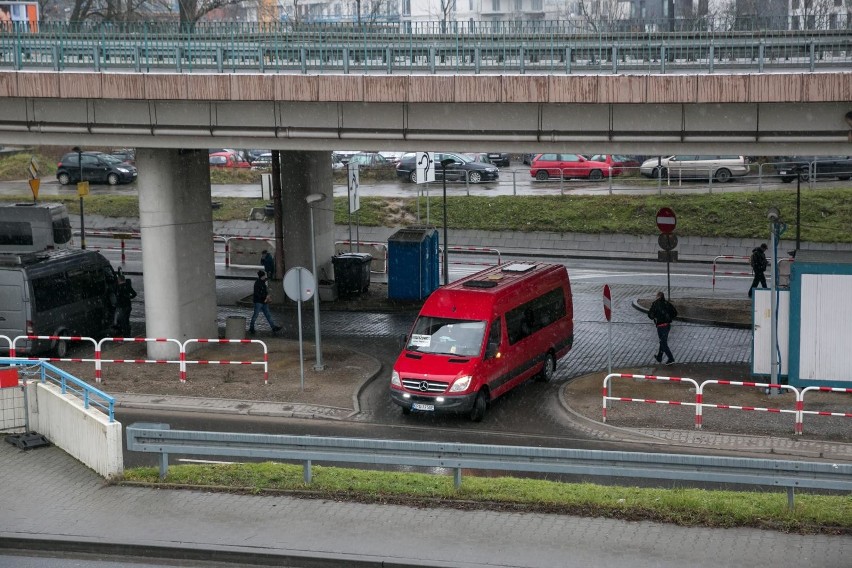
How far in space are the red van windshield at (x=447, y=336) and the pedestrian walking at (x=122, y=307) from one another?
821 centimetres

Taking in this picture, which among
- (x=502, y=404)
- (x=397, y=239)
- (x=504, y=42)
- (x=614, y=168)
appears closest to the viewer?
(x=502, y=404)

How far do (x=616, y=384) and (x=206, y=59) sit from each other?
9.71 m

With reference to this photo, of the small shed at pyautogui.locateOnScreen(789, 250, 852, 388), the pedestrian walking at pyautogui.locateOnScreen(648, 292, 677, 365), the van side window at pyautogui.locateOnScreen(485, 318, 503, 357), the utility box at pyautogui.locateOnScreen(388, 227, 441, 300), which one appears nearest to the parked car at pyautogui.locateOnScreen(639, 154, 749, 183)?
the utility box at pyautogui.locateOnScreen(388, 227, 441, 300)

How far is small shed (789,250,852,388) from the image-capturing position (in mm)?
18344

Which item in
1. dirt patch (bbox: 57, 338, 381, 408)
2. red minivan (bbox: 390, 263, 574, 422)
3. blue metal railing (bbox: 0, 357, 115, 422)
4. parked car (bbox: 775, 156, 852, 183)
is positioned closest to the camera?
blue metal railing (bbox: 0, 357, 115, 422)

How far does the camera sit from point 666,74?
61.9 ft

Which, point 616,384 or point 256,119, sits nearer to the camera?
point 616,384

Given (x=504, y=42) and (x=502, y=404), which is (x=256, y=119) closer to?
(x=504, y=42)

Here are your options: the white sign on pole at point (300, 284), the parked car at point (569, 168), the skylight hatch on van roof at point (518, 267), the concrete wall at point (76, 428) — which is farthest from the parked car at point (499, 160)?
the concrete wall at point (76, 428)

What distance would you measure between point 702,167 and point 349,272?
61.9 feet

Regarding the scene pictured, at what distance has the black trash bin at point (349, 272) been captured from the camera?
2845 cm

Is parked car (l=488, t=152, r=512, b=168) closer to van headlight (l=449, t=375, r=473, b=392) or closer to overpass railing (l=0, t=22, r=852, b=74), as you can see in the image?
overpass railing (l=0, t=22, r=852, b=74)

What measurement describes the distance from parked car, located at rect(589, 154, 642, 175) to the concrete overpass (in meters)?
24.1

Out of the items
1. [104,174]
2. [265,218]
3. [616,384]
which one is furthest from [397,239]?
[104,174]
